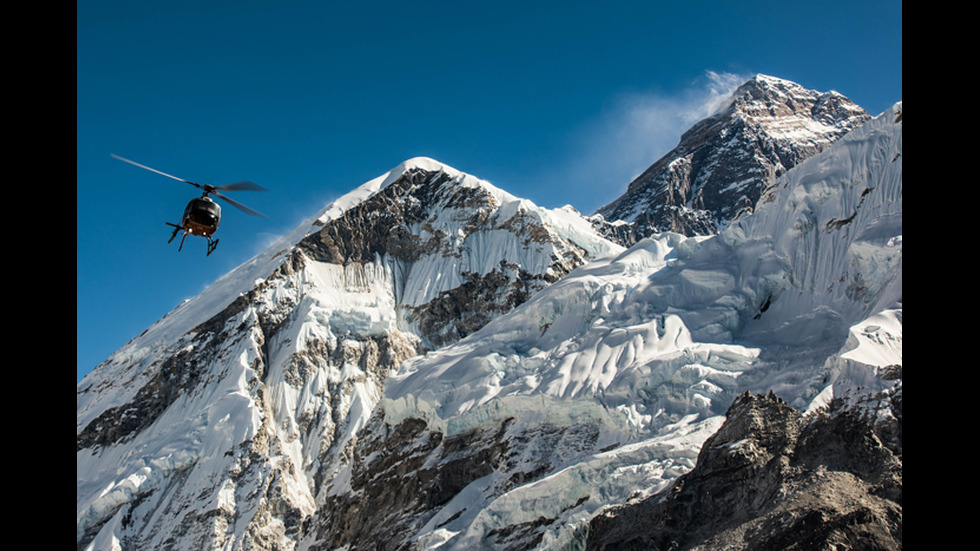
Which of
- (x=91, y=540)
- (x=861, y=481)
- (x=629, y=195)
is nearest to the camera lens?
(x=861, y=481)

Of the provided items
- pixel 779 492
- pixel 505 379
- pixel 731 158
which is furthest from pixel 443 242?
pixel 779 492

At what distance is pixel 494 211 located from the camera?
121750 mm

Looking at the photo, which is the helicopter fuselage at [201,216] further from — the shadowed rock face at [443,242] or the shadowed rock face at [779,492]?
the shadowed rock face at [443,242]

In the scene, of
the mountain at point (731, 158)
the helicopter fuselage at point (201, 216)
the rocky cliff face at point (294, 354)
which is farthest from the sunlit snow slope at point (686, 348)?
the mountain at point (731, 158)

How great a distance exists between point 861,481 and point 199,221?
24.1 m

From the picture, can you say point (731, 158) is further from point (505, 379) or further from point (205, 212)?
point (205, 212)

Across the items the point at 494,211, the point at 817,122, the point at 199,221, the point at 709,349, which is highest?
the point at 817,122

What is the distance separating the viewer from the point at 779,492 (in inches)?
1211

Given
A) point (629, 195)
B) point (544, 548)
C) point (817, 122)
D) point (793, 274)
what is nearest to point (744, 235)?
point (793, 274)

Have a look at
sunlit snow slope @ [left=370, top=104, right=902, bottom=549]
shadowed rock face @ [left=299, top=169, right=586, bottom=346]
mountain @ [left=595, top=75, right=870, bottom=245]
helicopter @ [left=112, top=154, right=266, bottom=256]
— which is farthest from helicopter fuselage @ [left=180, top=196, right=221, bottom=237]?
mountain @ [left=595, top=75, right=870, bottom=245]

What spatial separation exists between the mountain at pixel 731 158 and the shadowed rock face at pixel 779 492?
355 feet
